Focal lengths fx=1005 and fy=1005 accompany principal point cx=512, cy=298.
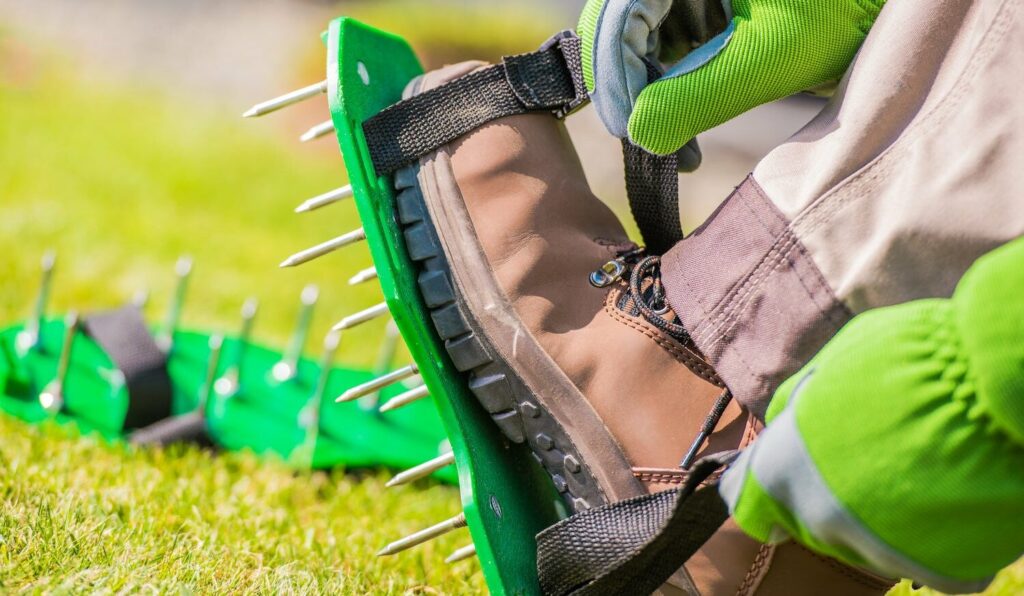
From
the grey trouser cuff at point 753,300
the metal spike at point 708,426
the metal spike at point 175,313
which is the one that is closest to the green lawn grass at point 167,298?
the metal spike at point 175,313

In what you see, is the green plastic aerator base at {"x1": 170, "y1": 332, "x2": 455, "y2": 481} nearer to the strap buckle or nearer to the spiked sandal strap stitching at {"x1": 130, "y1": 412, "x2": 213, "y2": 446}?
the spiked sandal strap stitching at {"x1": 130, "y1": 412, "x2": 213, "y2": 446}

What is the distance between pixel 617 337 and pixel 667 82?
34 centimetres

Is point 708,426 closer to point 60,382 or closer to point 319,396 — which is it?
point 319,396

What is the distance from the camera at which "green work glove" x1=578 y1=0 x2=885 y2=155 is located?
1.25 m

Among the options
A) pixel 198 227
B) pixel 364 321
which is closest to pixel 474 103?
pixel 364 321

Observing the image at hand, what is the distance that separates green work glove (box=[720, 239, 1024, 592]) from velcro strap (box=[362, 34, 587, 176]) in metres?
0.68

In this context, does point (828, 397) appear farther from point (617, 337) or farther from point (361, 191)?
point (361, 191)

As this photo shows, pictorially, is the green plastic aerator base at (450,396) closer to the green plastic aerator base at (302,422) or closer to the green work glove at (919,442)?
the green work glove at (919,442)

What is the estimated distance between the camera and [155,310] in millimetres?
2973

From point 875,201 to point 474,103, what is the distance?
62 cm

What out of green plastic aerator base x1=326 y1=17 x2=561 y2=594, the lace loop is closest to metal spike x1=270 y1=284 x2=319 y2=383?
green plastic aerator base x1=326 y1=17 x2=561 y2=594

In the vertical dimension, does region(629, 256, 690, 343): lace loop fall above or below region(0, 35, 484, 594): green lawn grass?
above

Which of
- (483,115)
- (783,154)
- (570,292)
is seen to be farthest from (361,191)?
(783,154)

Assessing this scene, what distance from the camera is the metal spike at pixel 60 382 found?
6.64 ft
